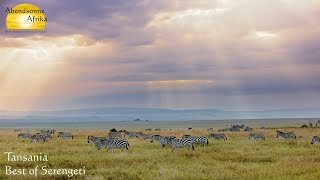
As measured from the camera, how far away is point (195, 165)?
2072 centimetres

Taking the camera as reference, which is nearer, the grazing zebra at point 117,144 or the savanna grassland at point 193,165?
the savanna grassland at point 193,165

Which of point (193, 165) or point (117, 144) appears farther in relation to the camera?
point (117, 144)

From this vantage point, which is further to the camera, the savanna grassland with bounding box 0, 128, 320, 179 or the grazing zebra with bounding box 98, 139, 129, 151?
the grazing zebra with bounding box 98, 139, 129, 151

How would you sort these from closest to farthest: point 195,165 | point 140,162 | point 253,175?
point 253,175 < point 195,165 < point 140,162

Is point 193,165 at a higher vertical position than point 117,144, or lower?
lower

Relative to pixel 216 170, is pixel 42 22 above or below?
above

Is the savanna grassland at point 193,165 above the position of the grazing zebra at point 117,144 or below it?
below

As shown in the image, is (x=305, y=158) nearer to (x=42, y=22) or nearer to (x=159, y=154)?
(x=159, y=154)

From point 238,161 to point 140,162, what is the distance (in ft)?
19.0

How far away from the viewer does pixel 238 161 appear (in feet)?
77.0

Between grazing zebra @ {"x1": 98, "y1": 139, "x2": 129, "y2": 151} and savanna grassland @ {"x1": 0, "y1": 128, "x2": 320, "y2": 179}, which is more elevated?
grazing zebra @ {"x1": 98, "y1": 139, "x2": 129, "y2": 151}

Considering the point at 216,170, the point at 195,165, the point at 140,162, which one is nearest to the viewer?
the point at 216,170

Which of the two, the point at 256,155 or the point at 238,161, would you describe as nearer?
the point at 238,161

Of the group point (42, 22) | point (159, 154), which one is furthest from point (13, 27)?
point (159, 154)
